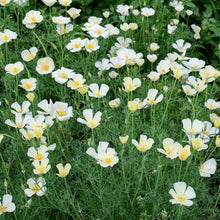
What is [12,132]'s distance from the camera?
209 centimetres

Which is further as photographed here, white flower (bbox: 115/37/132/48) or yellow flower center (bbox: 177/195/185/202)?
white flower (bbox: 115/37/132/48)

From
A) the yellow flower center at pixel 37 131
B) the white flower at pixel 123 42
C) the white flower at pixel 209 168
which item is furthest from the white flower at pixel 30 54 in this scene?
the white flower at pixel 209 168

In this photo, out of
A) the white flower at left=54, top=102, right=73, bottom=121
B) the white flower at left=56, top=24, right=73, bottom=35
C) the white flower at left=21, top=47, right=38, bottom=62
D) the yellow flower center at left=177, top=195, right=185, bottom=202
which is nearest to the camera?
the yellow flower center at left=177, top=195, right=185, bottom=202

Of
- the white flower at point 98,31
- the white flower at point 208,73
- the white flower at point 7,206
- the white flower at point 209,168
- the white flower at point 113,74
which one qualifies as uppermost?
the white flower at point 98,31

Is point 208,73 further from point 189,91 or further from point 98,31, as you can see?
point 98,31

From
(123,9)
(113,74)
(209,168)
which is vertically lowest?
(113,74)

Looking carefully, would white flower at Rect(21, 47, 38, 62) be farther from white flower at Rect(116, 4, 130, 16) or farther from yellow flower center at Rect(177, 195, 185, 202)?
yellow flower center at Rect(177, 195, 185, 202)

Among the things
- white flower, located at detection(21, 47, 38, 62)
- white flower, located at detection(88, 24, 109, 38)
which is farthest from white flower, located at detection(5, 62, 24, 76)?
white flower, located at detection(88, 24, 109, 38)

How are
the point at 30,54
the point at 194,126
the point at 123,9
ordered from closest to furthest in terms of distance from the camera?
the point at 194,126 < the point at 30,54 < the point at 123,9

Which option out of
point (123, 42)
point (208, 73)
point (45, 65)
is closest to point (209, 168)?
point (208, 73)

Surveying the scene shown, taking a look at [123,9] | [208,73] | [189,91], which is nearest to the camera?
[208,73]

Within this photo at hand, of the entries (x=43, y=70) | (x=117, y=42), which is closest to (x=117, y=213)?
(x=43, y=70)

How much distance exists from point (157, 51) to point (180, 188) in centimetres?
164

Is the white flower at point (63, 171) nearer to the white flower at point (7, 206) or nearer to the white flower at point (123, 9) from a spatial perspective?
the white flower at point (7, 206)
